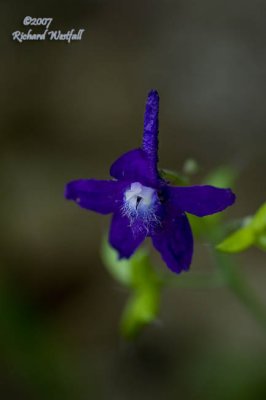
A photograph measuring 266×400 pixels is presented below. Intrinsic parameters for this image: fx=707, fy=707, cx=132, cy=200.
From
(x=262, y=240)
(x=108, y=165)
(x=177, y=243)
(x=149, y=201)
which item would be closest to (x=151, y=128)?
(x=149, y=201)

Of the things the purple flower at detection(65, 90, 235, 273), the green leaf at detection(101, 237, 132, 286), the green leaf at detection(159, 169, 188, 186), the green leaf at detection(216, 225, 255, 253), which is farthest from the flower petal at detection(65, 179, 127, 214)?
the green leaf at detection(101, 237, 132, 286)

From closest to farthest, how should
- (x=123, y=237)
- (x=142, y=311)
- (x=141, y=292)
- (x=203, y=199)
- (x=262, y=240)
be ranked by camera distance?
(x=203, y=199), (x=123, y=237), (x=262, y=240), (x=142, y=311), (x=141, y=292)

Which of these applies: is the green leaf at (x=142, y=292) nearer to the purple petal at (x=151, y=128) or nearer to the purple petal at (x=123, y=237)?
the purple petal at (x=123, y=237)

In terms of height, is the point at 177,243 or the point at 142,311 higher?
the point at 177,243

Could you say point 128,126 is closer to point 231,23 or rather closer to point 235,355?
point 231,23

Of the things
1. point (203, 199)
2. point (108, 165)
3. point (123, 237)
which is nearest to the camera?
point (203, 199)

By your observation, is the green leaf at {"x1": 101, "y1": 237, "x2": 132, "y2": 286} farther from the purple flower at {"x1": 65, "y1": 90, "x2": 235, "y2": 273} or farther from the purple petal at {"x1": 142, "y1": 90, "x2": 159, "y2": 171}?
the purple petal at {"x1": 142, "y1": 90, "x2": 159, "y2": 171}

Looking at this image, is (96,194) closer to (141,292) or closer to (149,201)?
(149,201)
